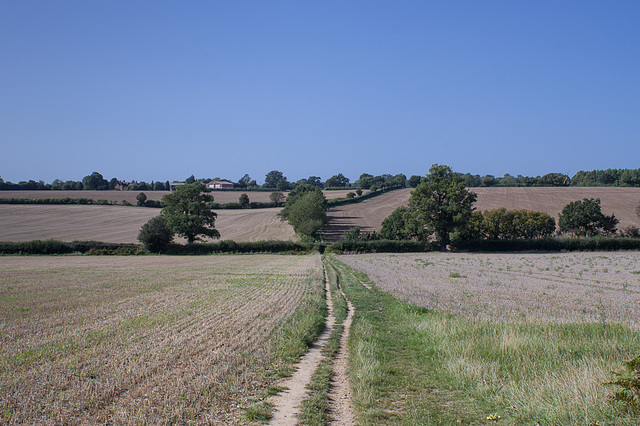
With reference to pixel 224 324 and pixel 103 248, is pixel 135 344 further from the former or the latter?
pixel 103 248

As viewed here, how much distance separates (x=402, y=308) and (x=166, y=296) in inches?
441

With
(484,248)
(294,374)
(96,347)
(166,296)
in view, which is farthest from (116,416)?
(484,248)

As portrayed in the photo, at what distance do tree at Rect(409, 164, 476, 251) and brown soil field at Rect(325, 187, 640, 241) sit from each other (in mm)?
20917

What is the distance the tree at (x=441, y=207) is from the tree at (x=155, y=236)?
4014cm

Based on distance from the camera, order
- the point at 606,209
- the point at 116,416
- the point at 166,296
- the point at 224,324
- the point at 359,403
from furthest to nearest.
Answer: the point at 606,209
the point at 166,296
the point at 224,324
the point at 359,403
the point at 116,416

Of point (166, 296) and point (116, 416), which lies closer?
point (116, 416)

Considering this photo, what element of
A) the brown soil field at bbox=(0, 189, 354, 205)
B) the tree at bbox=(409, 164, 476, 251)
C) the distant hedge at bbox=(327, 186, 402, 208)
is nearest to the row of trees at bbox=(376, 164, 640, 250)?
the tree at bbox=(409, 164, 476, 251)

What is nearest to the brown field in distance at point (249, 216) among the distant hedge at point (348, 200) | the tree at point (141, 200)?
the distant hedge at point (348, 200)

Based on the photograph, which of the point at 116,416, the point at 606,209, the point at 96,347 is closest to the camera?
the point at 116,416

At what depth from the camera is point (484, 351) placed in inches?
363

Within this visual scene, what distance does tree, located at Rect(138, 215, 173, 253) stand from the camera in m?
67.6

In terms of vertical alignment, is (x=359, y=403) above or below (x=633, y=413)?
below

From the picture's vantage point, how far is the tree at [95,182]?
159 metres

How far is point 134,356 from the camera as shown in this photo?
32.3 feet
